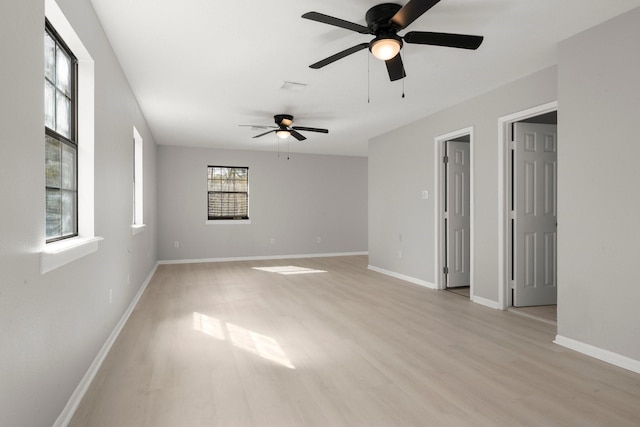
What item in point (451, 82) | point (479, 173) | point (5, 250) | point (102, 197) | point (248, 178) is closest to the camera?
point (5, 250)

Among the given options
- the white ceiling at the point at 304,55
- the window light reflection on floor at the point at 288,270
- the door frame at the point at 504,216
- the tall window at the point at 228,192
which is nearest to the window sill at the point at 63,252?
the white ceiling at the point at 304,55

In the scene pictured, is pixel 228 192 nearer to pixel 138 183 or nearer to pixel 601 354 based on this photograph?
pixel 138 183

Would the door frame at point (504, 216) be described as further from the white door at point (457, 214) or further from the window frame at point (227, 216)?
the window frame at point (227, 216)

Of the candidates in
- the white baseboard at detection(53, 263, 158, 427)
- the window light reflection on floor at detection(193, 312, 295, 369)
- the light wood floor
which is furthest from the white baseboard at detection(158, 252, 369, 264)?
the window light reflection on floor at detection(193, 312, 295, 369)

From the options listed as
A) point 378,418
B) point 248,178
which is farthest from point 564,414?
point 248,178

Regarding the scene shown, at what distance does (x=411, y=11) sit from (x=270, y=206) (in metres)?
6.91

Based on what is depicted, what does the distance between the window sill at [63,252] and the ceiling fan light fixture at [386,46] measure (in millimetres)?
2229

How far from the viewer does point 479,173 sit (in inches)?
180

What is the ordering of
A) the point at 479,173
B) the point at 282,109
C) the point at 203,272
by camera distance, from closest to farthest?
1. the point at 479,173
2. the point at 282,109
3. the point at 203,272

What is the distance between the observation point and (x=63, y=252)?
6.06 feet

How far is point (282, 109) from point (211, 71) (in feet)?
5.04

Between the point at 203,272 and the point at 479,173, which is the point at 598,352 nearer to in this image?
the point at 479,173

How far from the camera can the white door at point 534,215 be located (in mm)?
4215

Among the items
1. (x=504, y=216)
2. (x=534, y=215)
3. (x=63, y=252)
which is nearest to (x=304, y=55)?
(x=63, y=252)
